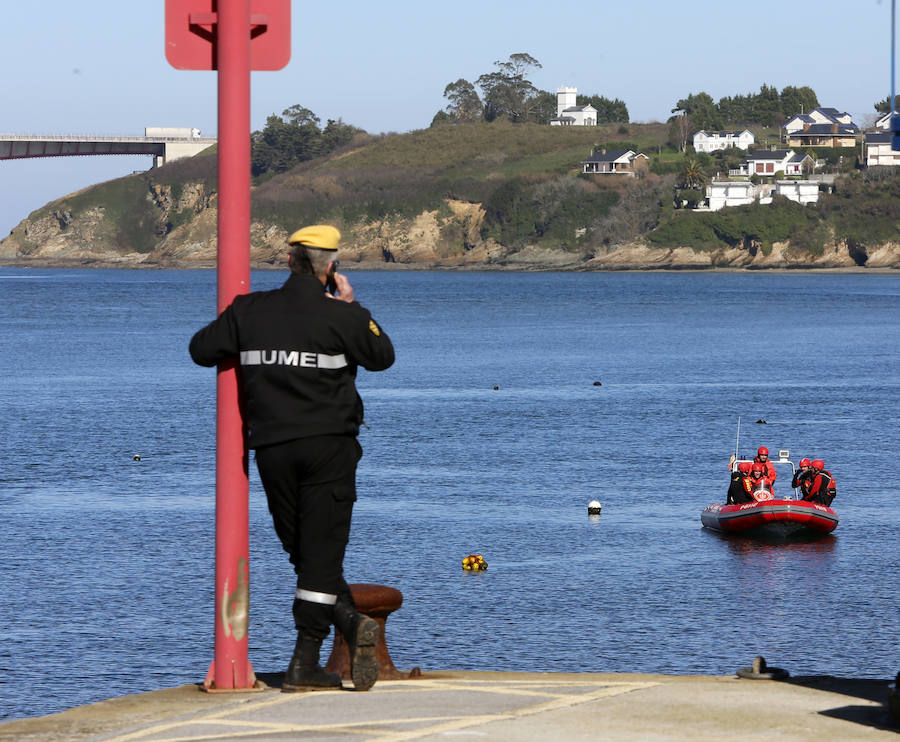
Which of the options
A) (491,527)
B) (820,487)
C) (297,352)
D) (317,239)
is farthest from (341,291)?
(820,487)

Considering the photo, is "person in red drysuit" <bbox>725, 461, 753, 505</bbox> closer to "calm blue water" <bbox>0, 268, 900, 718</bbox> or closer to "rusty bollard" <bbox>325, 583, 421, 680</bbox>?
"calm blue water" <bbox>0, 268, 900, 718</bbox>

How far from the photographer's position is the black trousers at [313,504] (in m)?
7.84

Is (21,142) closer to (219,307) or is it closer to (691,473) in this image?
(691,473)

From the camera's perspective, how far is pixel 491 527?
36.2 meters

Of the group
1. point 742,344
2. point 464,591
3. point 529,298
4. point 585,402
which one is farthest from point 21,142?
point 464,591

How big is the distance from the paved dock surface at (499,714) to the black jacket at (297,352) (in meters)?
1.43

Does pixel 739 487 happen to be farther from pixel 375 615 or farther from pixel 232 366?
pixel 232 366

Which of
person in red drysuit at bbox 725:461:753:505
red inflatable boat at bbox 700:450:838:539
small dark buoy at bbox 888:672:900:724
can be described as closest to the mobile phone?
small dark buoy at bbox 888:672:900:724

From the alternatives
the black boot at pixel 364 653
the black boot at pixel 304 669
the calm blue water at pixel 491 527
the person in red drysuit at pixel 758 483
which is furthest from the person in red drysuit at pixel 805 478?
the black boot at pixel 364 653

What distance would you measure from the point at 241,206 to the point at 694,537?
29.2 m

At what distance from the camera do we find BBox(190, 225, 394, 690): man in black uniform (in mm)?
7852

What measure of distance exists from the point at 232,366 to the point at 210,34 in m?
1.89

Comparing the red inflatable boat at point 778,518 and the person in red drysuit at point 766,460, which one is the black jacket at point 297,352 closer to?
the red inflatable boat at point 778,518

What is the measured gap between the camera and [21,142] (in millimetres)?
189000
